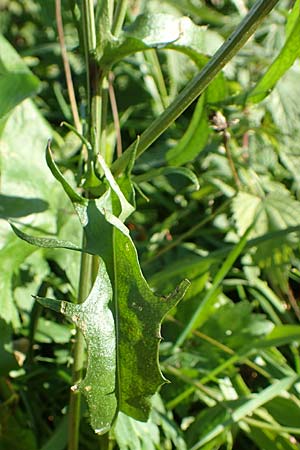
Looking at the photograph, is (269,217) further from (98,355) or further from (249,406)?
(98,355)

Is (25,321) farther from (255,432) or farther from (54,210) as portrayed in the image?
(255,432)

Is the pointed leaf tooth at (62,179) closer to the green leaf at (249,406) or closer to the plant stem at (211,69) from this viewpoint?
the plant stem at (211,69)

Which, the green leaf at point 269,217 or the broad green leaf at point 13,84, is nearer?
the broad green leaf at point 13,84

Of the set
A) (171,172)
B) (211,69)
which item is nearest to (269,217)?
(171,172)

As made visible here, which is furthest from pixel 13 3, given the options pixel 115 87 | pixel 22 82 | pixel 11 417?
pixel 11 417

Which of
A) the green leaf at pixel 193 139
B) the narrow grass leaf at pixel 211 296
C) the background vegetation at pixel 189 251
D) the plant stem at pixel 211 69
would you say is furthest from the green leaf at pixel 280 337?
the plant stem at pixel 211 69

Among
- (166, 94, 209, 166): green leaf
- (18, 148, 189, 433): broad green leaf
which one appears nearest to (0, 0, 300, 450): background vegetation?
(166, 94, 209, 166): green leaf
